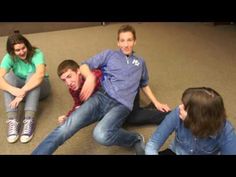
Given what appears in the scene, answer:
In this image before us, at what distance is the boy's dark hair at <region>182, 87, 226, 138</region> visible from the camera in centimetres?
120

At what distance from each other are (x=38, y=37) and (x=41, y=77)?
183cm

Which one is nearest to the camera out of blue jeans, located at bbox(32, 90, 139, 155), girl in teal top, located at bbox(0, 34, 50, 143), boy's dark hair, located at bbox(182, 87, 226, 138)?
boy's dark hair, located at bbox(182, 87, 226, 138)

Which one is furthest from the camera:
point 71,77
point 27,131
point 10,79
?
point 10,79

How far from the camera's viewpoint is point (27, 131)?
180 cm

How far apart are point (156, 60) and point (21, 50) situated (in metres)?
1.44

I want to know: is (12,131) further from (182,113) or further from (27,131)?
(182,113)

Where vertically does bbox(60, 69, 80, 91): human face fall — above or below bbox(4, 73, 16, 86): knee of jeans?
above

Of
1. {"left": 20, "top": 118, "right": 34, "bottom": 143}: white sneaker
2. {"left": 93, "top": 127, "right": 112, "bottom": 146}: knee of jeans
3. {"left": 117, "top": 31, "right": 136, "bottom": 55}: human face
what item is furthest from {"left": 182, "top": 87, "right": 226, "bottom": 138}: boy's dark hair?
{"left": 20, "top": 118, "right": 34, "bottom": 143}: white sneaker

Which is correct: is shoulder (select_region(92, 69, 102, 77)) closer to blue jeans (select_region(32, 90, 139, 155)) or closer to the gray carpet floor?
blue jeans (select_region(32, 90, 139, 155))

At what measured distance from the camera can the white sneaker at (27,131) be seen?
5.81 ft

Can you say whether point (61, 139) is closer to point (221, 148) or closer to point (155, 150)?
point (155, 150)

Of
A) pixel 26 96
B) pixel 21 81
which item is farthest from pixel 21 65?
pixel 26 96
